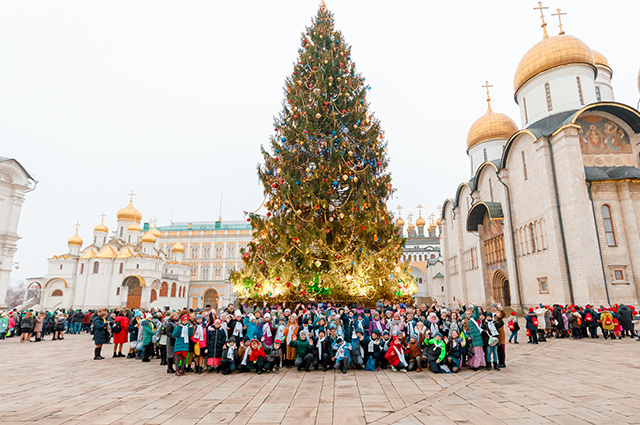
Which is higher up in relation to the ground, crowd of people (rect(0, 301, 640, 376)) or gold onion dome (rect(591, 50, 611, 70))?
gold onion dome (rect(591, 50, 611, 70))

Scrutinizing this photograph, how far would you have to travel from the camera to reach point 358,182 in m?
13.8

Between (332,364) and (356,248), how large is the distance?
4.12 metres

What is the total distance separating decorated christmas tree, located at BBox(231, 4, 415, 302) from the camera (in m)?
12.3

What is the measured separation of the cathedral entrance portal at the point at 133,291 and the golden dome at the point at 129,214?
10.7m

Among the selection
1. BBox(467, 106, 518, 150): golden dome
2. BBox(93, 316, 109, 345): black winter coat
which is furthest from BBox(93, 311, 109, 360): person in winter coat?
BBox(467, 106, 518, 150): golden dome

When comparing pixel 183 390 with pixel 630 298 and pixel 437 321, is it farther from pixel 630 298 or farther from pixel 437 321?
pixel 630 298

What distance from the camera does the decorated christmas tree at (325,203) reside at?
1230 centimetres

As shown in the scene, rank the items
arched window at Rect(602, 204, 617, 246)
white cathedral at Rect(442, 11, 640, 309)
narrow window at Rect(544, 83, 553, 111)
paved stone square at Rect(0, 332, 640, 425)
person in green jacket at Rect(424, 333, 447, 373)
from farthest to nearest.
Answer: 1. narrow window at Rect(544, 83, 553, 111)
2. arched window at Rect(602, 204, 617, 246)
3. white cathedral at Rect(442, 11, 640, 309)
4. person in green jacket at Rect(424, 333, 447, 373)
5. paved stone square at Rect(0, 332, 640, 425)

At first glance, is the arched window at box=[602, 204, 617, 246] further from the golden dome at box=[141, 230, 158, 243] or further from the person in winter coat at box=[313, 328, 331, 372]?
the golden dome at box=[141, 230, 158, 243]

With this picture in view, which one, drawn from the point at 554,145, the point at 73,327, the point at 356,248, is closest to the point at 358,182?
the point at 356,248

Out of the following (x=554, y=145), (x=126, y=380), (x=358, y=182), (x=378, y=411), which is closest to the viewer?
(x=378, y=411)

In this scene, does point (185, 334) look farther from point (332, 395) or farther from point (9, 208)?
point (9, 208)

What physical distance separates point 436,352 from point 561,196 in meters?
15.3

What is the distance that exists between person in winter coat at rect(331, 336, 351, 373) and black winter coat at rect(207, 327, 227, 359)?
269cm
